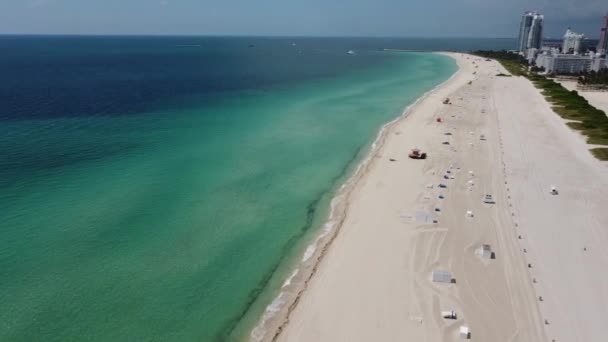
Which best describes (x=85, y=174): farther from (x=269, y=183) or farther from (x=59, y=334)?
(x=59, y=334)

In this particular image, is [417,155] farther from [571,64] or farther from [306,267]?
[571,64]

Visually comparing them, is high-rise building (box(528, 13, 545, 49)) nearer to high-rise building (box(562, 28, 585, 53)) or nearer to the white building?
high-rise building (box(562, 28, 585, 53))

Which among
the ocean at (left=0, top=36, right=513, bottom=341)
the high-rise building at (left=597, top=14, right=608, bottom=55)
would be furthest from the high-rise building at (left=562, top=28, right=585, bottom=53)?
the ocean at (left=0, top=36, right=513, bottom=341)

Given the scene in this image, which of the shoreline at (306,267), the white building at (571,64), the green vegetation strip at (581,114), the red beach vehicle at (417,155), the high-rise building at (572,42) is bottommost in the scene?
the shoreline at (306,267)

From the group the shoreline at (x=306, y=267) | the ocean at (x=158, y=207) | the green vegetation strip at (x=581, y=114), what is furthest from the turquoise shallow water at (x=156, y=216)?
the green vegetation strip at (x=581, y=114)

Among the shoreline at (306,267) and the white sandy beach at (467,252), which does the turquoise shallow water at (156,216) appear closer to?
the shoreline at (306,267)

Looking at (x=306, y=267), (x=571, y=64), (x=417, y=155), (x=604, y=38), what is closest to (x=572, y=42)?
(x=604, y=38)
